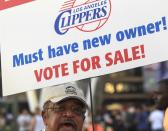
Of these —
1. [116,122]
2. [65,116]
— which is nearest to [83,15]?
[65,116]

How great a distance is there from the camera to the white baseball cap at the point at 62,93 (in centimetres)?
457

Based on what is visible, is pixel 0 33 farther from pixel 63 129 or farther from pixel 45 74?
pixel 63 129

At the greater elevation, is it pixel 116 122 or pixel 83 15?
pixel 116 122

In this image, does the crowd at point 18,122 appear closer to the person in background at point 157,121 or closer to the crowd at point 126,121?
the crowd at point 126,121

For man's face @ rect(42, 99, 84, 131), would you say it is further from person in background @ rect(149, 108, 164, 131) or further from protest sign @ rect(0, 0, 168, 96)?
person in background @ rect(149, 108, 164, 131)

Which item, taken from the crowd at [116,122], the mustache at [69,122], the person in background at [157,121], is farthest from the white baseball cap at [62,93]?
the crowd at [116,122]

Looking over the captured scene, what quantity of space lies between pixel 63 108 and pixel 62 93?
0.33ft

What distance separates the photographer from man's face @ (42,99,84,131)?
14.6ft

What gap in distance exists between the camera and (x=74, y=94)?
15.1 ft

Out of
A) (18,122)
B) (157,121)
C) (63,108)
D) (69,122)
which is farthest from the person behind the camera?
(18,122)

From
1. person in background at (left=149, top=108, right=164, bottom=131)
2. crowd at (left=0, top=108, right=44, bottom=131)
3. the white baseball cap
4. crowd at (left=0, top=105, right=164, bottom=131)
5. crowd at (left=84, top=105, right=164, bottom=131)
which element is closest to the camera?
the white baseball cap

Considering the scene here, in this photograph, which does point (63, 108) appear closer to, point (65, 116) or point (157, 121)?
point (65, 116)

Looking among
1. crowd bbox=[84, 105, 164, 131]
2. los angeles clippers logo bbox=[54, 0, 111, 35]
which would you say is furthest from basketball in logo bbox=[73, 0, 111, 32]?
crowd bbox=[84, 105, 164, 131]

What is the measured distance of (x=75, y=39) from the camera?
4707 mm
